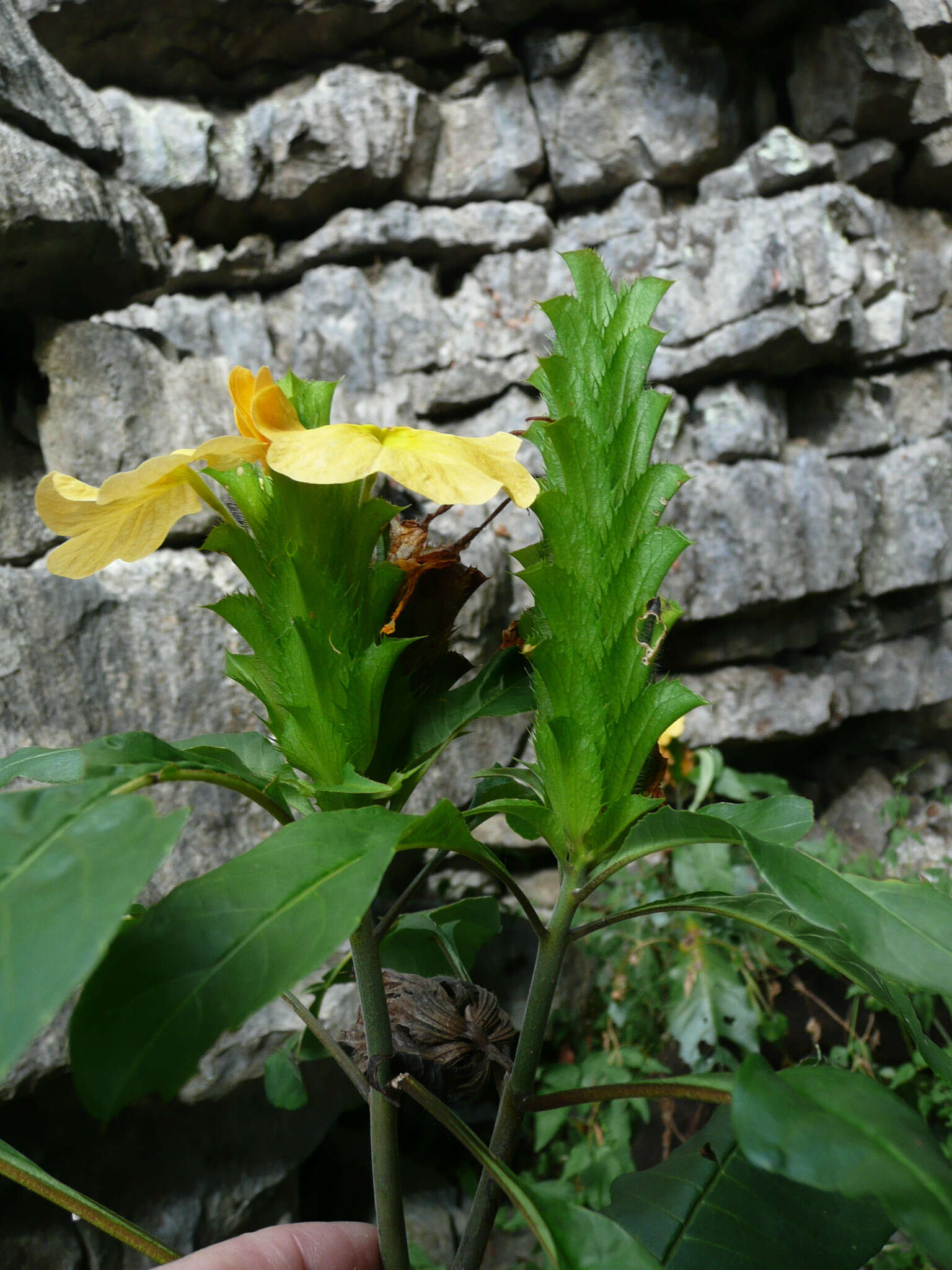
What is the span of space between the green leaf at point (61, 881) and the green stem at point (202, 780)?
2 centimetres

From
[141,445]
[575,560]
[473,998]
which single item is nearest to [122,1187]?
[473,998]

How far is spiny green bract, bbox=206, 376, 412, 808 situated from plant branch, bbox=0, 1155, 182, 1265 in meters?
0.28

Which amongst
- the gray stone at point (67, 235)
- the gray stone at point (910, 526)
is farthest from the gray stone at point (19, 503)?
the gray stone at point (910, 526)

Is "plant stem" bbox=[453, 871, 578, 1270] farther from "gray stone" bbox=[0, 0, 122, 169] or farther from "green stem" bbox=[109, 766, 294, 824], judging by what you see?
"gray stone" bbox=[0, 0, 122, 169]

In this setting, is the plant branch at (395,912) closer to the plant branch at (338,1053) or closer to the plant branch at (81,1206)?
the plant branch at (338,1053)

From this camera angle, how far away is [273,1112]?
139 cm

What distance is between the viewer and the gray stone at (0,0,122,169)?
4.10 ft

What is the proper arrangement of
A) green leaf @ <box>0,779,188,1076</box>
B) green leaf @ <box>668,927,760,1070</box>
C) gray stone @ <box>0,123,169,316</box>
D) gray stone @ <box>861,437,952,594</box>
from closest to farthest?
green leaf @ <box>0,779,188,1076</box>
gray stone @ <box>0,123,169,316</box>
green leaf @ <box>668,927,760,1070</box>
gray stone @ <box>861,437,952,594</box>

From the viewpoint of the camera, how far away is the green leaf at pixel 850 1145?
0.29 m

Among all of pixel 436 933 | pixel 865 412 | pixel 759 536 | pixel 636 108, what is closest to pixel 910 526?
pixel 865 412

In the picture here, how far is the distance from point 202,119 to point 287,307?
1.61ft

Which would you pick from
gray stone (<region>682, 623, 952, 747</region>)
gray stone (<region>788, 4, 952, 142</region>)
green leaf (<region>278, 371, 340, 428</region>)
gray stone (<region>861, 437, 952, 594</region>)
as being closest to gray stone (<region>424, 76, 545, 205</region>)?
gray stone (<region>788, 4, 952, 142</region>)

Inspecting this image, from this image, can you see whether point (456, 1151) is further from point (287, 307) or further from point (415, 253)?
point (415, 253)

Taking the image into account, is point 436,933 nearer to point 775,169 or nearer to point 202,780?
point 202,780
